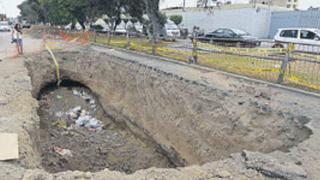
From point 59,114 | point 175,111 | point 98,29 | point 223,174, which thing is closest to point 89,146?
point 175,111

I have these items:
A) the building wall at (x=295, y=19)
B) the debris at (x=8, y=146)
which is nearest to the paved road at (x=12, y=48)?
the debris at (x=8, y=146)

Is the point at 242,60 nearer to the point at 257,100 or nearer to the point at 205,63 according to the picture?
the point at 205,63

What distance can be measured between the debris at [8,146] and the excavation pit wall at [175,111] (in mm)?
4207

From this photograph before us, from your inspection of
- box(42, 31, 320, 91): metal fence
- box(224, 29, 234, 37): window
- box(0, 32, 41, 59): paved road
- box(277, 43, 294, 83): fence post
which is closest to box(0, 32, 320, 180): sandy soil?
box(277, 43, 294, 83): fence post

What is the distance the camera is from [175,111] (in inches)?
370

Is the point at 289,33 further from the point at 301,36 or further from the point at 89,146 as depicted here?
the point at 89,146

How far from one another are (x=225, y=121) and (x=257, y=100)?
857 mm

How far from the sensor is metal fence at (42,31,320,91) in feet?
29.5

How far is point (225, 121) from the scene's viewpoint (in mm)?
7480

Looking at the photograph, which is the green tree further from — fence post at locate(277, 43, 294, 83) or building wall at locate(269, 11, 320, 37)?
fence post at locate(277, 43, 294, 83)

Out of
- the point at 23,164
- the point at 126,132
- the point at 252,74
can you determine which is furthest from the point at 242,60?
the point at 23,164

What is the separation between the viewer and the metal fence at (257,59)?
9000 millimetres

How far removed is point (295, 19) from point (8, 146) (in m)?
26.0

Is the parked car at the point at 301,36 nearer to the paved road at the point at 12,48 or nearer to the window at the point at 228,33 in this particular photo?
the window at the point at 228,33
